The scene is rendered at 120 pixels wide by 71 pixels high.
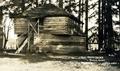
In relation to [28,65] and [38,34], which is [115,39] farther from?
[28,65]

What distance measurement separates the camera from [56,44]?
26.0 metres

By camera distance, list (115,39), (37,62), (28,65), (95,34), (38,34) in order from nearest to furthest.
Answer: (28,65) → (37,62) → (38,34) → (115,39) → (95,34)

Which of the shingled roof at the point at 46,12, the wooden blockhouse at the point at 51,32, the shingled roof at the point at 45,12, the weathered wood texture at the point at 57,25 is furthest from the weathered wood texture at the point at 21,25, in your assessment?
the weathered wood texture at the point at 57,25

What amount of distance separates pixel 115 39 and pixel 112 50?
3731mm

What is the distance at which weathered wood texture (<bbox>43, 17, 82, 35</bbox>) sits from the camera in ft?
85.4

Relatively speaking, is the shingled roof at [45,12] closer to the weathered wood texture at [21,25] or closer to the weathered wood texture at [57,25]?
the weathered wood texture at [57,25]

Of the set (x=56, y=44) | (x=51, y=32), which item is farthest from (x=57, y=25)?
(x=56, y=44)

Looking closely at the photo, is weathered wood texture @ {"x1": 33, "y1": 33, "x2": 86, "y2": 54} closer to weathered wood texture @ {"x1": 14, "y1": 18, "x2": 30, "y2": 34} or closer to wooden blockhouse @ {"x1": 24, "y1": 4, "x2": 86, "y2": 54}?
wooden blockhouse @ {"x1": 24, "y1": 4, "x2": 86, "y2": 54}

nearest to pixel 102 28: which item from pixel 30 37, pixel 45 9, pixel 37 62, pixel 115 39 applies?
pixel 115 39

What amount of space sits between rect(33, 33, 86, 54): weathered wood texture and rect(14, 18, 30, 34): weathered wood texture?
2087mm

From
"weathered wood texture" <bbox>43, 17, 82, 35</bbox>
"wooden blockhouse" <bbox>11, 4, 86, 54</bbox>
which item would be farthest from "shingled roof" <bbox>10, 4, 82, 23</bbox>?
"weathered wood texture" <bbox>43, 17, 82, 35</bbox>

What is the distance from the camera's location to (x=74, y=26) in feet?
94.5

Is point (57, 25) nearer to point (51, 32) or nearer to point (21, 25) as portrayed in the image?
point (51, 32)

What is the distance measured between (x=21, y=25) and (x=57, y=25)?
3400mm
